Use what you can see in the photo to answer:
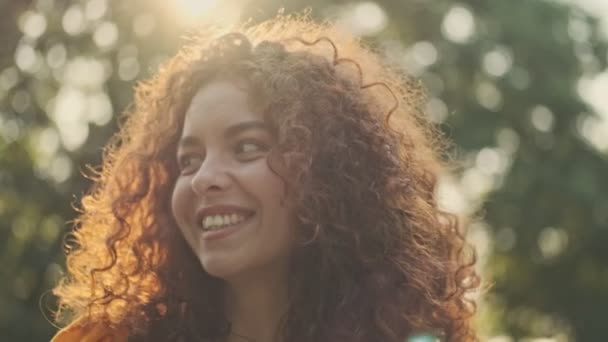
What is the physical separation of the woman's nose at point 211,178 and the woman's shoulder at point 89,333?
1.63ft

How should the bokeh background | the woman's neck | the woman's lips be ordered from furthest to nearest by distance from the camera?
1. the bokeh background
2. the woman's neck
3. the woman's lips

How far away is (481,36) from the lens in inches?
399

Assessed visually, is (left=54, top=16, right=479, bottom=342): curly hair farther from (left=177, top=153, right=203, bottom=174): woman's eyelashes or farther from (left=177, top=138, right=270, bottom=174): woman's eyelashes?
(left=177, top=153, right=203, bottom=174): woman's eyelashes

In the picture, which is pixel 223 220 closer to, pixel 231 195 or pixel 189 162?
pixel 231 195

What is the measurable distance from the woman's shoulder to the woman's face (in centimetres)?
35

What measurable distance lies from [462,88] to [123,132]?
6132 mm

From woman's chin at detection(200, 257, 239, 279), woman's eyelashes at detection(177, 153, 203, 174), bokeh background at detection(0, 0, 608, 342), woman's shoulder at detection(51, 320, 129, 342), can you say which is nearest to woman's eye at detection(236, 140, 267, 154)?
woman's eyelashes at detection(177, 153, 203, 174)

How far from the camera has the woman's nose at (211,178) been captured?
339 cm

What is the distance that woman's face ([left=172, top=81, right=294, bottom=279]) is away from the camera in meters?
3.39

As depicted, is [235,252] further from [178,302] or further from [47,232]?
[47,232]

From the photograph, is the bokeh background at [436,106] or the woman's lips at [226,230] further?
the bokeh background at [436,106]

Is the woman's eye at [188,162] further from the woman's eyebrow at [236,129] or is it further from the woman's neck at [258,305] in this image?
the woman's neck at [258,305]

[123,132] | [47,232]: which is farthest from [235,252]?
[47,232]

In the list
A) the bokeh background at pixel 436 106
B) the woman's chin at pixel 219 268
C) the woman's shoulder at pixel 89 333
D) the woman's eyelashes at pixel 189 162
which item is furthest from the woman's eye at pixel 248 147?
the bokeh background at pixel 436 106
